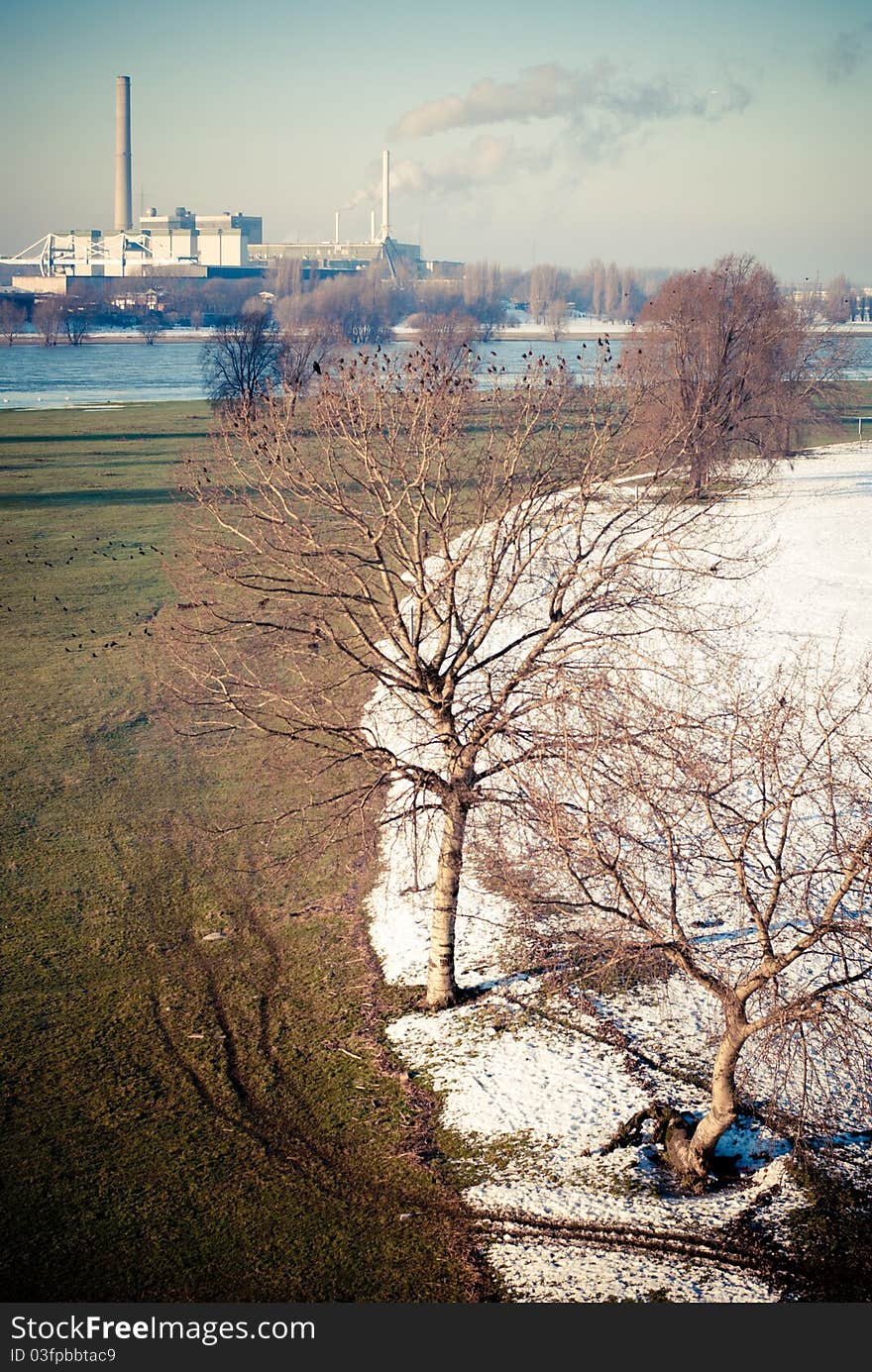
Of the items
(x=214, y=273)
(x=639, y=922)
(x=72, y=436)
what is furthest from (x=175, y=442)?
(x=214, y=273)

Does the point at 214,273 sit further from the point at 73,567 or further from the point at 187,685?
the point at 187,685

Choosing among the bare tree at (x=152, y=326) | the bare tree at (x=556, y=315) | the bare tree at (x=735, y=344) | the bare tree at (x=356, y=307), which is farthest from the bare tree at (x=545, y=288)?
the bare tree at (x=735, y=344)

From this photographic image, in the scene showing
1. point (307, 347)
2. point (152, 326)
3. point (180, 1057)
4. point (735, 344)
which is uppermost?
point (152, 326)

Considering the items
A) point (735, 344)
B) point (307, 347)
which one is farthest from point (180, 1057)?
point (307, 347)

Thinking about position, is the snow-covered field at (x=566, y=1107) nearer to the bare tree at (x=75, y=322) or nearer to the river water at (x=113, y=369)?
the river water at (x=113, y=369)

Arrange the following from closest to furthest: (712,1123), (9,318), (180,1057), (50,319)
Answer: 1. (712,1123)
2. (180,1057)
3. (50,319)
4. (9,318)

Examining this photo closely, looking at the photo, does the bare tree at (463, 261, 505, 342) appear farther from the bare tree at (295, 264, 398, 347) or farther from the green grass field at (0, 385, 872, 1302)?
the green grass field at (0, 385, 872, 1302)

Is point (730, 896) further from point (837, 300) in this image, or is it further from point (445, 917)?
point (837, 300)
